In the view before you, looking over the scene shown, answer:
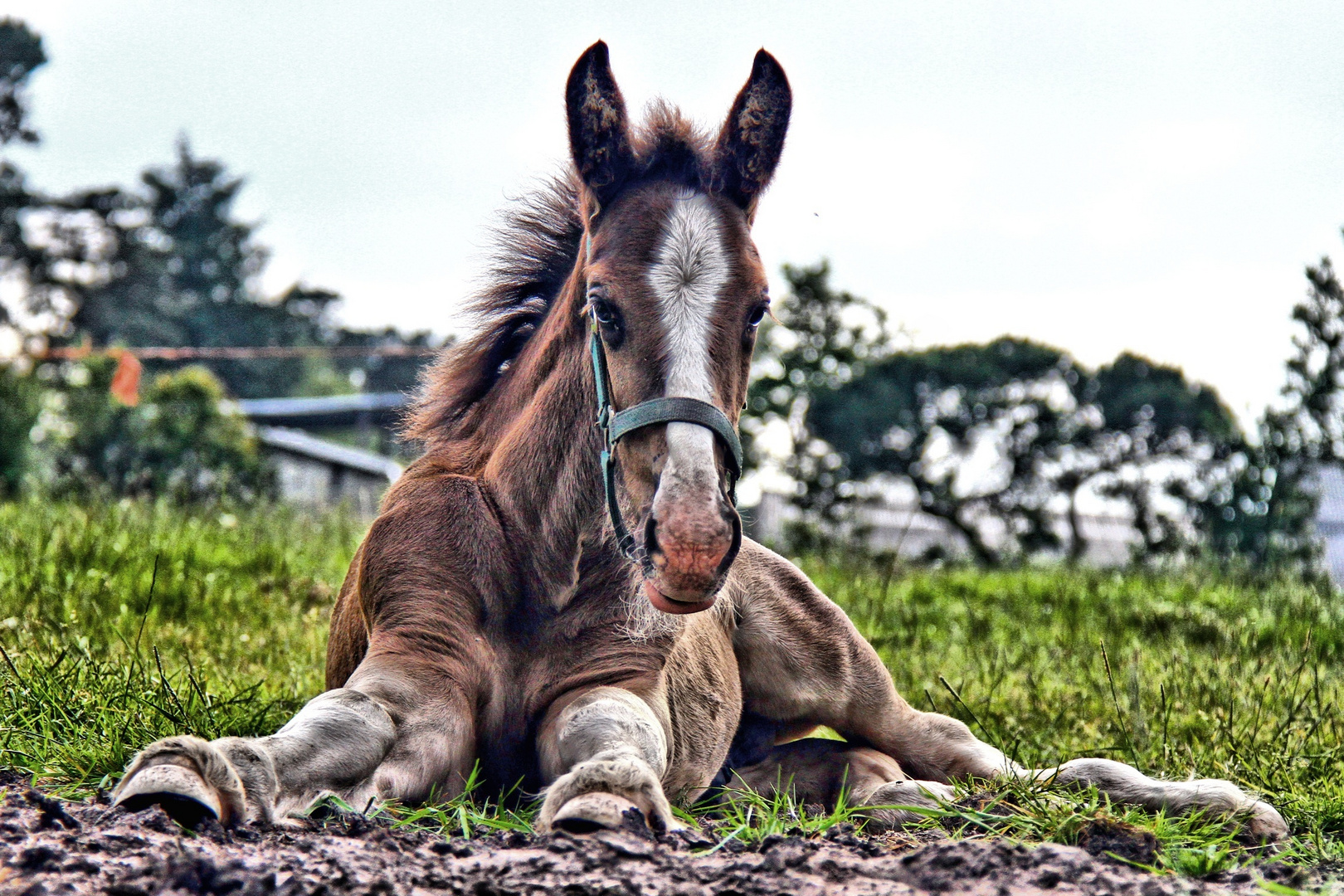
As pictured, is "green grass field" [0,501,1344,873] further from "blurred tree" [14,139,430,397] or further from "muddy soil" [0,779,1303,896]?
"blurred tree" [14,139,430,397]

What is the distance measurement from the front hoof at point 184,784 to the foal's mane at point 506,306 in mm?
1656

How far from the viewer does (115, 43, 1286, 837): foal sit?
8.37 ft

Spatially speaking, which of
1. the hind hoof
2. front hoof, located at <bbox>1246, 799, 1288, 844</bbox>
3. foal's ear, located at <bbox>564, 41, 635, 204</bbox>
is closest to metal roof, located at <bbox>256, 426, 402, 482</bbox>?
foal's ear, located at <bbox>564, 41, 635, 204</bbox>

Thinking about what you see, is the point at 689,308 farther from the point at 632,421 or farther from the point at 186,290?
the point at 186,290

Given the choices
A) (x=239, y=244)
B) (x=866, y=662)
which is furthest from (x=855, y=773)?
(x=239, y=244)

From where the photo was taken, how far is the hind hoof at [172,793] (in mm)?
2156

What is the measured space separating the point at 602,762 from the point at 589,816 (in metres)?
0.24

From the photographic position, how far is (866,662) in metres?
4.25

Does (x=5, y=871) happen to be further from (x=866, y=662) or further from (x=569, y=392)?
(x=866, y=662)

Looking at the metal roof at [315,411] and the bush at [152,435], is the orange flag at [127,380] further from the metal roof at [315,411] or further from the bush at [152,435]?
the metal roof at [315,411]

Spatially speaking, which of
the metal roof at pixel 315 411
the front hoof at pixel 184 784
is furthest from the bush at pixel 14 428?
the metal roof at pixel 315 411

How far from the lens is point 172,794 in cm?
216

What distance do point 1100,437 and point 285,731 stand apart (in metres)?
20.2

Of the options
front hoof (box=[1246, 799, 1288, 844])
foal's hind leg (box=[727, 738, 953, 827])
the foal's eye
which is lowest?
foal's hind leg (box=[727, 738, 953, 827])
